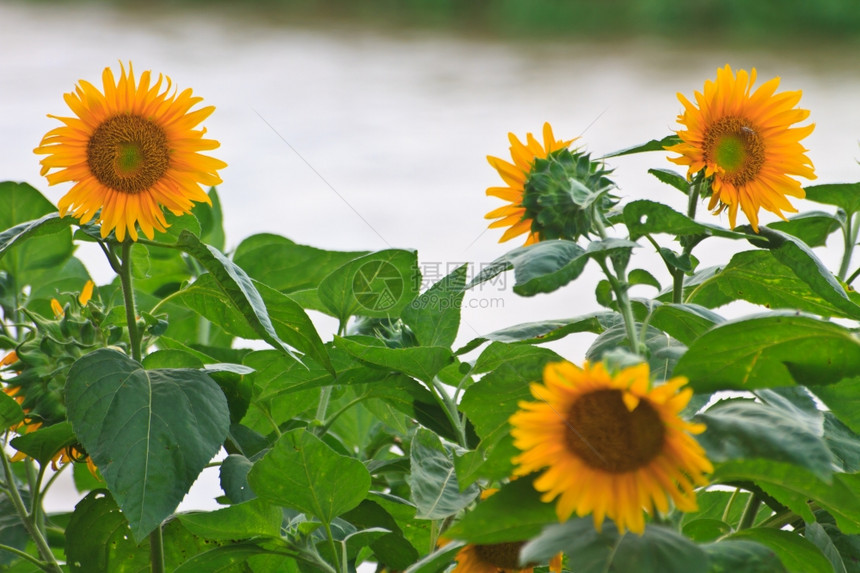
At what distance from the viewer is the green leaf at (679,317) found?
0.33 m

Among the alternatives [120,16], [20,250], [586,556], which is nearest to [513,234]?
[586,556]

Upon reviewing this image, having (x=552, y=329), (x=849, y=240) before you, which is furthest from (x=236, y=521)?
(x=849, y=240)

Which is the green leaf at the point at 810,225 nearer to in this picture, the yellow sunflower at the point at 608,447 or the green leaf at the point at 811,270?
the green leaf at the point at 811,270

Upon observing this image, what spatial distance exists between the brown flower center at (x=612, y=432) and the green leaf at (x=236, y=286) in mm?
128

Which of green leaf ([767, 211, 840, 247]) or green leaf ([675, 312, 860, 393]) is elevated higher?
green leaf ([767, 211, 840, 247])

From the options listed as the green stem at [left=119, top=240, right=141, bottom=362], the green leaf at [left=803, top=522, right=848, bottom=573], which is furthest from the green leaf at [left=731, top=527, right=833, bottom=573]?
the green stem at [left=119, top=240, right=141, bottom=362]

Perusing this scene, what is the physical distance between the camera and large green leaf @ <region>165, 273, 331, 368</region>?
36cm

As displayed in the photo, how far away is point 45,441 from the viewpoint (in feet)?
1.27

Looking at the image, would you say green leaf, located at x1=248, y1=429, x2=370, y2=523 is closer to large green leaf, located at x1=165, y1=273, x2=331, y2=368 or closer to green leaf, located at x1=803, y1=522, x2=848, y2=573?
large green leaf, located at x1=165, y1=273, x2=331, y2=368

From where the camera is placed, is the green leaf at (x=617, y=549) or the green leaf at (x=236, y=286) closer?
the green leaf at (x=617, y=549)

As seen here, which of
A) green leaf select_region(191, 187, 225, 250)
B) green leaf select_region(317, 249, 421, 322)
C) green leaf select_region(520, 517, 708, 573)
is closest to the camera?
green leaf select_region(520, 517, 708, 573)

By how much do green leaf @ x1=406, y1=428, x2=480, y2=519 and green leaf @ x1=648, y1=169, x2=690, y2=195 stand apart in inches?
5.8

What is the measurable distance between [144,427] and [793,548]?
241 millimetres

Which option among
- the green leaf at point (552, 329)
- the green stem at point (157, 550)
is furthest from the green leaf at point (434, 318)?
the green stem at point (157, 550)
